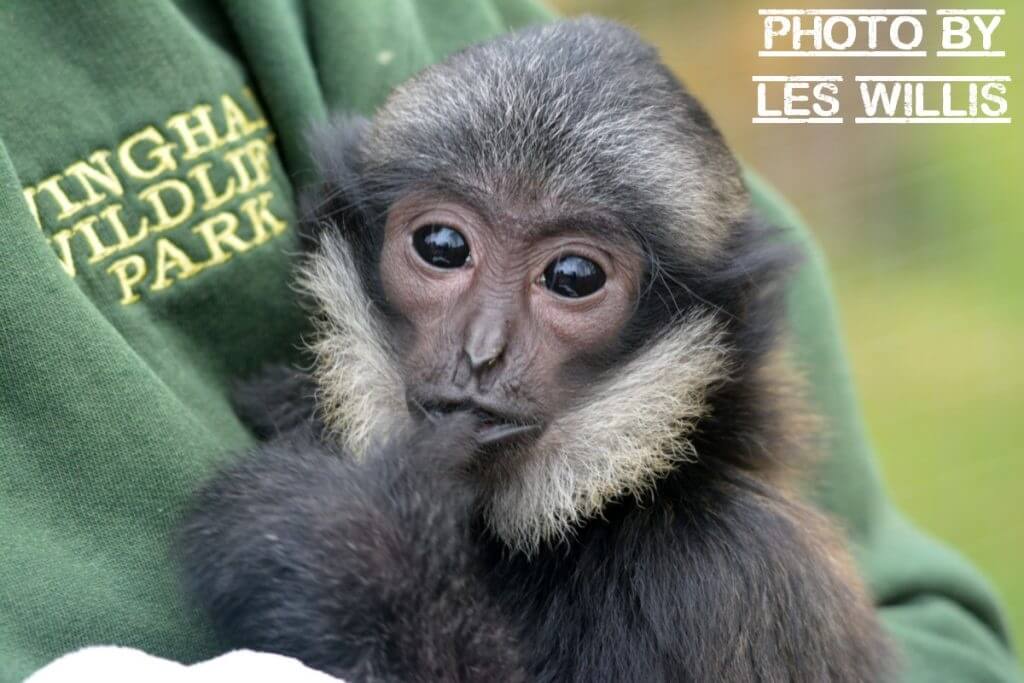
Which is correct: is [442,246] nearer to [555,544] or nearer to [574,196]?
[574,196]

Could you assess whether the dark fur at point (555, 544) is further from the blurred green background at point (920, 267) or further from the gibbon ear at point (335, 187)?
the blurred green background at point (920, 267)

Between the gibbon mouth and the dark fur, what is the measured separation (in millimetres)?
76

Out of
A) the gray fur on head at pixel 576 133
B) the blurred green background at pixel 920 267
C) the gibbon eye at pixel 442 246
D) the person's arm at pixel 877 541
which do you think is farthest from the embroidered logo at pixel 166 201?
the blurred green background at pixel 920 267

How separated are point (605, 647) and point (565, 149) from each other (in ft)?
4.20

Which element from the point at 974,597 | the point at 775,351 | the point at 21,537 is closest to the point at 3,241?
the point at 21,537

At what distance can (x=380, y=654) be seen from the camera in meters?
2.68

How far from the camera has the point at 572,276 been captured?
10.5 ft

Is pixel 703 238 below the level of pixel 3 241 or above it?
below

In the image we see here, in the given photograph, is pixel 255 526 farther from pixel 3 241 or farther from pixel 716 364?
pixel 716 364

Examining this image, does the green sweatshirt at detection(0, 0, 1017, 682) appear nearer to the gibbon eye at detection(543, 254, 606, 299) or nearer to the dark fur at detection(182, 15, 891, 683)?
the dark fur at detection(182, 15, 891, 683)

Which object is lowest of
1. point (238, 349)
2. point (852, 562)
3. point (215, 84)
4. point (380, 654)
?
point (852, 562)

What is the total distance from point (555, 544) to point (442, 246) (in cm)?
85

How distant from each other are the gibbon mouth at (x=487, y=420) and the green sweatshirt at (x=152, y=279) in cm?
59

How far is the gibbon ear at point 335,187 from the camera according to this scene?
139 inches
